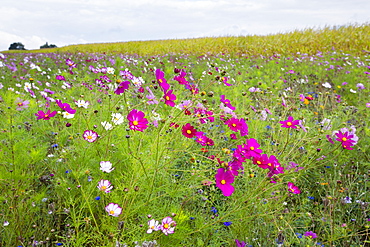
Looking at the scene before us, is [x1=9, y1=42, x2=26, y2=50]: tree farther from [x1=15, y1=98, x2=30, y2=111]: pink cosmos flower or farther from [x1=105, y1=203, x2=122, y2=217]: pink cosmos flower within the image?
[x1=105, y1=203, x2=122, y2=217]: pink cosmos flower

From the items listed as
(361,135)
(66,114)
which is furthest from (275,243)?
(361,135)

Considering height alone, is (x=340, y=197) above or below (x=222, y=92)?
below

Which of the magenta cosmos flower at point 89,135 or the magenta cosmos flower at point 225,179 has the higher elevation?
the magenta cosmos flower at point 89,135

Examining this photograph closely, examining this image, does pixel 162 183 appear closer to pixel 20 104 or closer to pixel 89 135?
pixel 89 135

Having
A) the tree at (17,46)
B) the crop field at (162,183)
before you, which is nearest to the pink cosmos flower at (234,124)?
the crop field at (162,183)

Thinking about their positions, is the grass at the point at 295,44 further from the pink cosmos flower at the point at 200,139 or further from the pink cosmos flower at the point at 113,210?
the pink cosmos flower at the point at 113,210

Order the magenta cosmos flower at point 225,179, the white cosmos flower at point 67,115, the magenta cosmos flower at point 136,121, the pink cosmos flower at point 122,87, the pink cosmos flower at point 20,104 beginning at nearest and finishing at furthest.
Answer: the magenta cosmos flower at point 225,179, the magenta cosmos flower at point 136,121, the pink cosmos flower at point 122,87, the white cosmos flower at point 67,115, the pink cosmos flower at point 20,104

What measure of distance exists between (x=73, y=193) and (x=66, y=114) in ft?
1.74

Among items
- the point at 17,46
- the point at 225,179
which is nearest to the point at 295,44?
the point at 225,179

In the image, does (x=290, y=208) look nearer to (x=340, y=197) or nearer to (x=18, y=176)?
(x=340, y=197)

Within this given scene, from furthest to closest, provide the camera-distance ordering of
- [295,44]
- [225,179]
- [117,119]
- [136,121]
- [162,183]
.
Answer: [295,44] < [162,183] < [117,119] < [136,121] < [225,179]

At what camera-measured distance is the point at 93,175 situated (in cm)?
192

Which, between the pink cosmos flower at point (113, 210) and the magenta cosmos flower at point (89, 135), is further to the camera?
the magenta cosmos flower at point (89, 135)

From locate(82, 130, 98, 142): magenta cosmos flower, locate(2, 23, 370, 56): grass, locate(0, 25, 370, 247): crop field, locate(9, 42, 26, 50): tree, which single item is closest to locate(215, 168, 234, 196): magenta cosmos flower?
locate(0, 25, 370, 247): crop field
